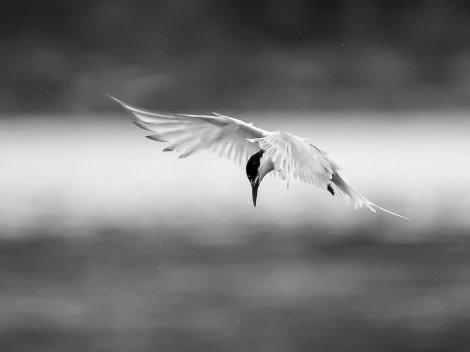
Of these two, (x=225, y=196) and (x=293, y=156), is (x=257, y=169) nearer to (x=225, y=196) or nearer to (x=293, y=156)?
(x=293, y=156)

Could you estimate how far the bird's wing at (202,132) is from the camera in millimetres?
2363

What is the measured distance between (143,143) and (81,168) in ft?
2.05

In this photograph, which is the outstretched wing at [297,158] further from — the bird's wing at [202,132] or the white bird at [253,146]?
the bird's wing at [202,132]

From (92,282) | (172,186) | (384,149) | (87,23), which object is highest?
(87,23)

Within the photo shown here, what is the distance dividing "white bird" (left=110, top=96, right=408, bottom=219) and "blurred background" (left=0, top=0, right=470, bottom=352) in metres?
1.47

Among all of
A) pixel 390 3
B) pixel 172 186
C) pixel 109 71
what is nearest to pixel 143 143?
pixel 109 71

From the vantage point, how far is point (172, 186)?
619 centimetres

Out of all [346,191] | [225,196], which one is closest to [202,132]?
[346,191]

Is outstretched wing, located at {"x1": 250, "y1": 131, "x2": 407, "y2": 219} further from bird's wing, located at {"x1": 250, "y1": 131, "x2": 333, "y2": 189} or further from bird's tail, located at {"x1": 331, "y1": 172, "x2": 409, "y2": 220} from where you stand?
bird's tail, located at {"x1": 331, "y1": 172, "x2": 409, "y2": 220}

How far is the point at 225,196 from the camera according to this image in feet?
19.6

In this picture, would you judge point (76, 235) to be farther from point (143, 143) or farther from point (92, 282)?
point (143, 143)

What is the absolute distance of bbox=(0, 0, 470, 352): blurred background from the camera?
414cm

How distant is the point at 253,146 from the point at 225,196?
3.37 meters

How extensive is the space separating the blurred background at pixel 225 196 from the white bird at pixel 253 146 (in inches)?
57.9
